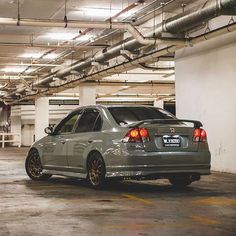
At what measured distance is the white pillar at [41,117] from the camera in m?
32.8

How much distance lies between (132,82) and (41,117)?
8.27 m

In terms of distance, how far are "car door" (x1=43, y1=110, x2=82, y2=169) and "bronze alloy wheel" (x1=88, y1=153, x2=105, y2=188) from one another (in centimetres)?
90

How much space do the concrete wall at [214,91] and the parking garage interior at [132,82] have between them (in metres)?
0.02

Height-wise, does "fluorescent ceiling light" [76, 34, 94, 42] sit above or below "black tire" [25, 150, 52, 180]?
above

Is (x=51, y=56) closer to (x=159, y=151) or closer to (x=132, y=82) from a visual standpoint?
(x=132, y=82)

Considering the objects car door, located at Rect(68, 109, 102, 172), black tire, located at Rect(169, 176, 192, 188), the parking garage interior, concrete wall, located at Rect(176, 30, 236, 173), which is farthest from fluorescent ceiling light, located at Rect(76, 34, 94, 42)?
black tire, located at Rect(169, 176, 192, 188)

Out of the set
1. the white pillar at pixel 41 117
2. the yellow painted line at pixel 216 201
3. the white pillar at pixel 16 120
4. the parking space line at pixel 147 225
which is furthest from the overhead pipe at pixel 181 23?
the white pillar at pixel 16 120

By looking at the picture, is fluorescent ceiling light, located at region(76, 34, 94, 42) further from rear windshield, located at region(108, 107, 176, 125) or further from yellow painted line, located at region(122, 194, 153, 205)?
yellow painted line, located at region(122, 194, 153, 205)

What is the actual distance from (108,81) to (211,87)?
1319 centimetres

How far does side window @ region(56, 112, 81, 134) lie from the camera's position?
10258 millimetres

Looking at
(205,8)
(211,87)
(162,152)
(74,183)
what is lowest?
(74,183)

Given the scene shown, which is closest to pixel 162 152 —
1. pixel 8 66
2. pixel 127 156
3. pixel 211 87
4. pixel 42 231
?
A: pixel 127 156

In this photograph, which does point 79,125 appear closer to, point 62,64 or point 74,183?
point 74,183

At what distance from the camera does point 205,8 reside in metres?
10.6
